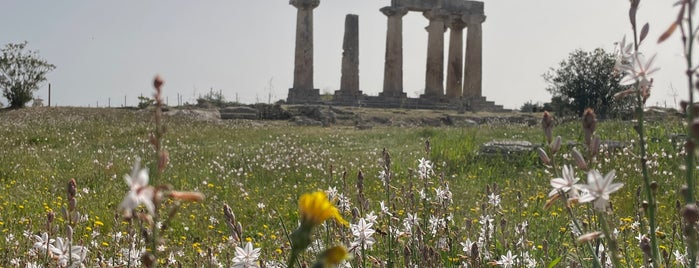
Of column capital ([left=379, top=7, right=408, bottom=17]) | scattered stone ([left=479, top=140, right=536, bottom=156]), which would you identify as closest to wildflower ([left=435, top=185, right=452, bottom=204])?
scattered stone ([left=479, top=140, right=536, bottom=156])

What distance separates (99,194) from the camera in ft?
24.7

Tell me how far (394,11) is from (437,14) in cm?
220

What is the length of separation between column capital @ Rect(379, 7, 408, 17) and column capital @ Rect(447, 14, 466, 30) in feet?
8.53

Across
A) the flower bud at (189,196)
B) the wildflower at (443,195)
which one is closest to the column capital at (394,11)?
the wildflower at (443,195)

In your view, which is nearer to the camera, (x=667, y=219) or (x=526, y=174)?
(x=667, y=219)

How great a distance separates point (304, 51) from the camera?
36688mm

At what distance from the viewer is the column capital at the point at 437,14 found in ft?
123

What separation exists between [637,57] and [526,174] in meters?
8.97

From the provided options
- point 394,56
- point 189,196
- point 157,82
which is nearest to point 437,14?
point 394,56

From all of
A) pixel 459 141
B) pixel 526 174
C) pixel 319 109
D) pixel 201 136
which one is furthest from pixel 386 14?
pixel 526 174

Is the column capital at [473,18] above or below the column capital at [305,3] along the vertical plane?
below

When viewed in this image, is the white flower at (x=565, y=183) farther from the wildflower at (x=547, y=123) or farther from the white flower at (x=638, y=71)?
the white flower at (x=638, y=71)

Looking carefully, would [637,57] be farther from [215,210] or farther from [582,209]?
[215,210]

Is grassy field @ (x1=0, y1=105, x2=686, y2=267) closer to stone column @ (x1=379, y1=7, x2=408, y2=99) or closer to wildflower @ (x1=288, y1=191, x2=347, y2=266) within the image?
wildflower @ (x1=288, y1=191, x2=347, y2=266)
